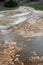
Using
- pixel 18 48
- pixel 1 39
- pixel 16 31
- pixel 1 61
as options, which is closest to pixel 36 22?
pixel 16 31

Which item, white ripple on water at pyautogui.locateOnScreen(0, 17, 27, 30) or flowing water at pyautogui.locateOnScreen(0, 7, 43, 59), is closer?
flowing water at pyautogui.locateOnScreen(0, 7, 43, 59)

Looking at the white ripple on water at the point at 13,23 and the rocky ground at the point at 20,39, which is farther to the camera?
the white ripple on water at the point at 13,23

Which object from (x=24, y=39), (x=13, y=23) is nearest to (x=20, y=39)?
(x=24, y=39)

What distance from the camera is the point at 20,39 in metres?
11.4

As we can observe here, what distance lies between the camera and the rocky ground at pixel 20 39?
8703 mm

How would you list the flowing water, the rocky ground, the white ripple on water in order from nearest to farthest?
the rocky ground < the flowing water < the white ripple on water

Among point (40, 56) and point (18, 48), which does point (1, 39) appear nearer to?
point (18, 48)

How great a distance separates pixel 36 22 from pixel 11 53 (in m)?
6.03

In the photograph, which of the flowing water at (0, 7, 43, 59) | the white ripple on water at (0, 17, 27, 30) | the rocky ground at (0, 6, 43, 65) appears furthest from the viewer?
the white ripple on water at (0, 17, 27, 30)

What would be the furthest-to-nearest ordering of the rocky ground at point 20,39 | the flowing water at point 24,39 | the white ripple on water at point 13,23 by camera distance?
the white ripple on water at point 13,23 < the flowing water at point 24,39 < the rocky ground at point 20,39

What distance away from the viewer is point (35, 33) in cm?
1251

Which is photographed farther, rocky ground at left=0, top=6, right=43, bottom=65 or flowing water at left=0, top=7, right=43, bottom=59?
flowing water at left=0, top=7, right=43, bottom=59

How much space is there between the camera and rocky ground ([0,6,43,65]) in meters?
8.70

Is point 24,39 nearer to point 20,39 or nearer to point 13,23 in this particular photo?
point 20,39
